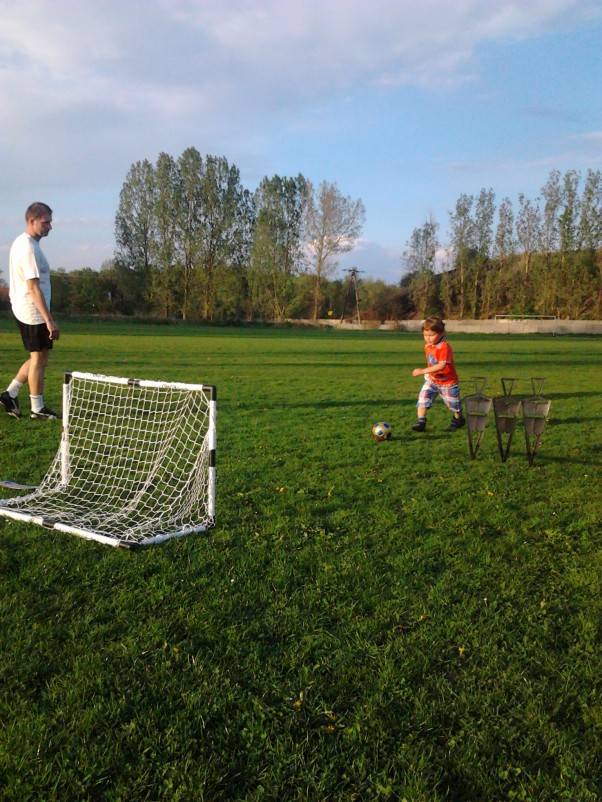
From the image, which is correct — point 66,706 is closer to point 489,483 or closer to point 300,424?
point 489,483

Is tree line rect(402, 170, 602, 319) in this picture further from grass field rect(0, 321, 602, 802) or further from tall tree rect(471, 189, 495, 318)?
grass field rect(0, 321, 602, 802)

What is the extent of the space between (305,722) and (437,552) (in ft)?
5.85

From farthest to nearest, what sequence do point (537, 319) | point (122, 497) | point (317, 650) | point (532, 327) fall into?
point (537, 319) → point (532, 327) → point (122, 497) → point (317, 650)

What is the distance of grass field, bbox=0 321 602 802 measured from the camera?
1.93 meters

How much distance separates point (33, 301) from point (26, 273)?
335 millimetres

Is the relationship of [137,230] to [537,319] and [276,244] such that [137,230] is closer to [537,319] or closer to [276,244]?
[276,244]

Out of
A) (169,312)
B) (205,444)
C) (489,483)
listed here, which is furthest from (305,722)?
(169,312)

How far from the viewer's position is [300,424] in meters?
7.91

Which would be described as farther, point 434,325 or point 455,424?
point 455,424

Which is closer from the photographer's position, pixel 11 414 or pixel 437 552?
pixel 437 552

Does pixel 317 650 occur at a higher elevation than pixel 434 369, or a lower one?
lower

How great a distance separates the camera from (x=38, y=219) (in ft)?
21.9

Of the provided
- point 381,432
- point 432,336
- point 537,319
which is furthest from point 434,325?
point 537,319

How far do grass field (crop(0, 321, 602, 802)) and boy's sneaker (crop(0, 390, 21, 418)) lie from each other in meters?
2.27
